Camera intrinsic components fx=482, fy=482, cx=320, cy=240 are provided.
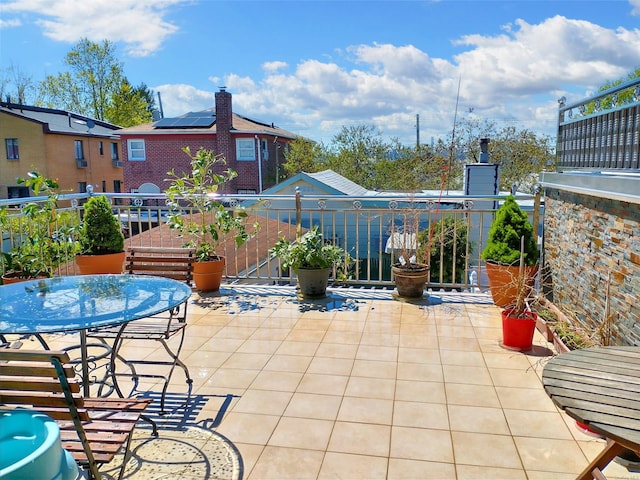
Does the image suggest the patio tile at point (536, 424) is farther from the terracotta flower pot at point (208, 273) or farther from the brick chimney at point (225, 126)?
the brick chimney at point (225, 126)

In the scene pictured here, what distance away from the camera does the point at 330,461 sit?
7.66 feet

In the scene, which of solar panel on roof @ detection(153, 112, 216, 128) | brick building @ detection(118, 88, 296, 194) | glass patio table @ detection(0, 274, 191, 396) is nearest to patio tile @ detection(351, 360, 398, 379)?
glass patio table @ detection(0, 274, 191, 396)

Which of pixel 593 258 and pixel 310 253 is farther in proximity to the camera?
pixel 310 253

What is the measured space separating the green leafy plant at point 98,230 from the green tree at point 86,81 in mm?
26062

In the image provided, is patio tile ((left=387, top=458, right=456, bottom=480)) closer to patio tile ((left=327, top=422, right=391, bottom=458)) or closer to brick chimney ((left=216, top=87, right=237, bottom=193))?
patio tile ((left=327, top=422, right=391, bottom=458))

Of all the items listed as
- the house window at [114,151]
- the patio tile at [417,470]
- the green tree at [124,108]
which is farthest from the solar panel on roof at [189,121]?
the patio tile at [417,470]

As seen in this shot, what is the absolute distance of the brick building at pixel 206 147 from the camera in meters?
20.9

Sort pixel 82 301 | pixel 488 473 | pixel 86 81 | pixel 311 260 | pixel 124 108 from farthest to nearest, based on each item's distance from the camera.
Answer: pixel 124 108, pixel 86 81, pixel 311 260, pixel 82 301, pixel 488 473

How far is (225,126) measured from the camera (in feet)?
68.3

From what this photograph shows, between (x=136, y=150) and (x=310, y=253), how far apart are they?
19406 millimetres

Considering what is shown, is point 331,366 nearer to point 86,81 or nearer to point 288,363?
point 288,363

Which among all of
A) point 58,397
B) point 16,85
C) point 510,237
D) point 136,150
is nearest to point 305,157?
point 136,150

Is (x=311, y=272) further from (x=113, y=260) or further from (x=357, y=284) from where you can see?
(x=113, y=260)

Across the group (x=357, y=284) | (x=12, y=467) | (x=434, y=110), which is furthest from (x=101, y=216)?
(x=434, y=110)
